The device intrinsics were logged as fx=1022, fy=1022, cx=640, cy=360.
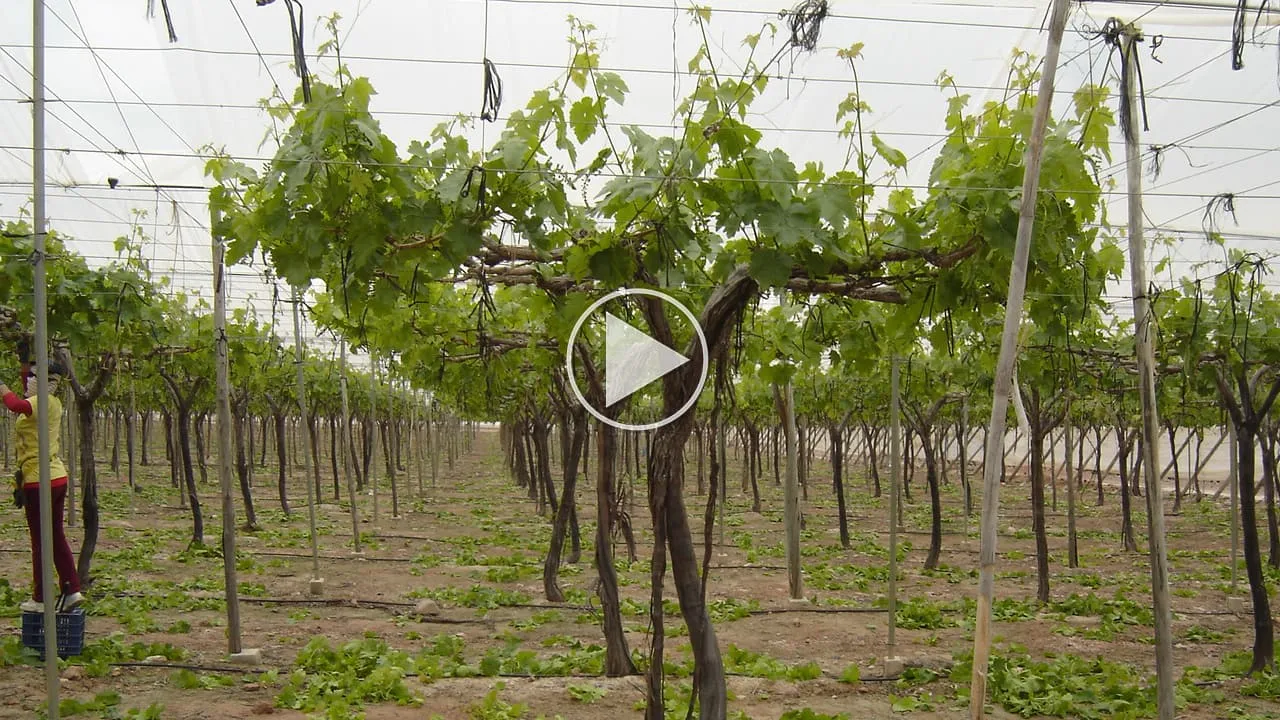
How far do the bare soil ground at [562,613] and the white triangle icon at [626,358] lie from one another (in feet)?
6.78

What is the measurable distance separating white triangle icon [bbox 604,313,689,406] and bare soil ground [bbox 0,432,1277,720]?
2068 millimetres

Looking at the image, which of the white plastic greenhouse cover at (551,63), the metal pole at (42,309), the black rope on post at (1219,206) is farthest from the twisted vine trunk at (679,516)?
the black rope on post at (1219,206)

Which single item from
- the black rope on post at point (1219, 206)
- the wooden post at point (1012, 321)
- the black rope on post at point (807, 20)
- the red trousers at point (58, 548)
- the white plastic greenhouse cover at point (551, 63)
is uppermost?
the white plastic greenhouse cover at point (551, 63)

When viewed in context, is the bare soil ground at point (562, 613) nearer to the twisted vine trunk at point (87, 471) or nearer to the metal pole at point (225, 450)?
the metal pole at point (225, 450)

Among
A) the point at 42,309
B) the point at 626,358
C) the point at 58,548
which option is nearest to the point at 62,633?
the point at 58,548

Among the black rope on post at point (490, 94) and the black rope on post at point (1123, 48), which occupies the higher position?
the black rope on post at point (1123, 48)

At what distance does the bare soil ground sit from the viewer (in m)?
6.88

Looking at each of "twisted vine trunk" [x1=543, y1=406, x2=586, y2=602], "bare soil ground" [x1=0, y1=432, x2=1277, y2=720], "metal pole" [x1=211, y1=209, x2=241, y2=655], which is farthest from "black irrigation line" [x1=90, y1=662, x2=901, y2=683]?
"twisted vine trunk" [x1=543, y1=406, x2=586, y2=602]

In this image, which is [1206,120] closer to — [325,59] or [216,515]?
[325,59]

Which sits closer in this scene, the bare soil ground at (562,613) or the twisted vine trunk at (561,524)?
the bare soil ground at (562,613)

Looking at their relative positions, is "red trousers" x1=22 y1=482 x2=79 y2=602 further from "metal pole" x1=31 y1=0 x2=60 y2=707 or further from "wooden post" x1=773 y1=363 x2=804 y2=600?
"wooden post" x1=773 y1=363 x2=804 y2=600

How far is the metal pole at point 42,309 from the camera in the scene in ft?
14.9

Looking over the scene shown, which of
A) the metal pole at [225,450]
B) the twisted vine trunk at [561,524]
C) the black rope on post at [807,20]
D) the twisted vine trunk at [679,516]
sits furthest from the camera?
the twisted vine trunk at [561,524]

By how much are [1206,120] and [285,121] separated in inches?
236
